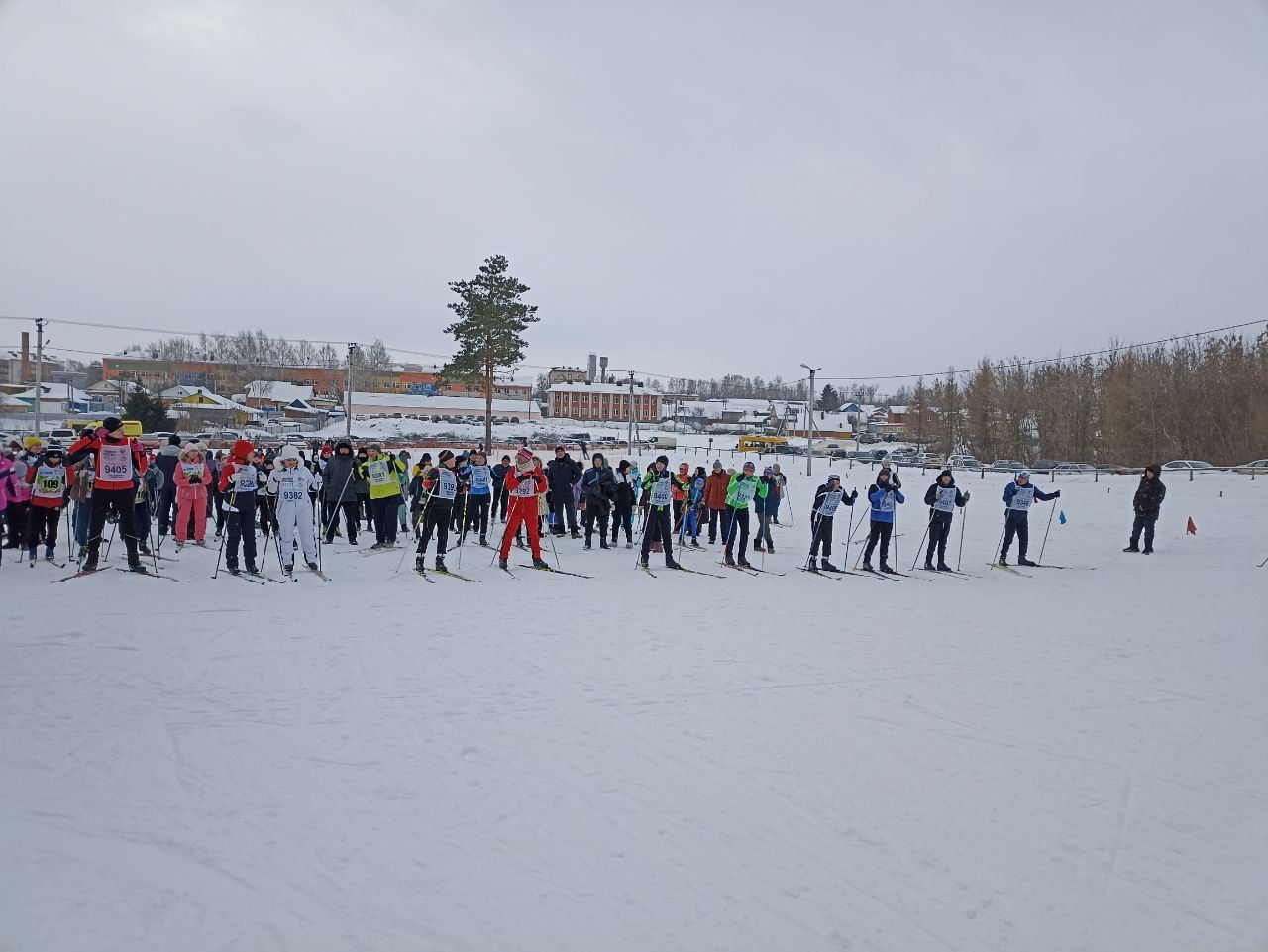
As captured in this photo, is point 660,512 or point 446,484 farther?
point 660,512

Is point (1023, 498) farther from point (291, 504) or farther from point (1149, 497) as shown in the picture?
point (291, 504)

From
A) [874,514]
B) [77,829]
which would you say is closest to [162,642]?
[77,829]

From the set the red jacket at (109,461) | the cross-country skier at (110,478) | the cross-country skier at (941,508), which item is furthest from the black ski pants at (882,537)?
the red jacket at (109,461)

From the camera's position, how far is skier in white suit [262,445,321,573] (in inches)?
418

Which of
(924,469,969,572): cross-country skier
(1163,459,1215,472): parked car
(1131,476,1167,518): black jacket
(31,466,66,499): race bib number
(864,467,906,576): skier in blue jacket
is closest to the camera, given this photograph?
(31,466,66,499): race bib number

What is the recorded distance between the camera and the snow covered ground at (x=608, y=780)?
342cm

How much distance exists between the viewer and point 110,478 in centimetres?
968

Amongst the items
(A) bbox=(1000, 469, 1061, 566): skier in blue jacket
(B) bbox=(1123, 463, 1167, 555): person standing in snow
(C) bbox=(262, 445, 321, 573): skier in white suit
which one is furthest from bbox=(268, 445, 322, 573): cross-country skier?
(B) bbox=(1123, 463, 1167, 555): person standing in snow

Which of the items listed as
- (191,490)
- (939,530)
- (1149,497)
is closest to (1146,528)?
(1149,497)

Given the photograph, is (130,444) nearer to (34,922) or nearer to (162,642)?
(162,642)

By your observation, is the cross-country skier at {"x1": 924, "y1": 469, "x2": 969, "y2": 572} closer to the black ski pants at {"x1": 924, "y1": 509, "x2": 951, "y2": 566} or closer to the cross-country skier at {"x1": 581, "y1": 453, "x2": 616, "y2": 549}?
the black ski pants at {"x1": 924, "y1": 509, "x2": 951, "y2": 566}

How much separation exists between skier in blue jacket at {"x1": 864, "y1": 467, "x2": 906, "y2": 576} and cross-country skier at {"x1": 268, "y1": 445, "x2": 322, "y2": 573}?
9044 millimetres

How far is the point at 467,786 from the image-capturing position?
177 inches

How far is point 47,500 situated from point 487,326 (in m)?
37.7
